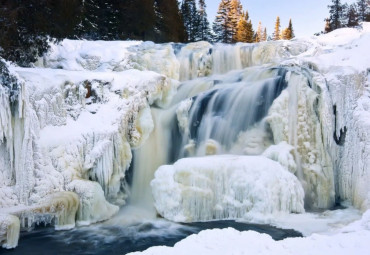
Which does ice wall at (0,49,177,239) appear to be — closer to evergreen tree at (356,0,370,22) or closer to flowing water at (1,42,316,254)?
flowing water at (1,42,316,254)

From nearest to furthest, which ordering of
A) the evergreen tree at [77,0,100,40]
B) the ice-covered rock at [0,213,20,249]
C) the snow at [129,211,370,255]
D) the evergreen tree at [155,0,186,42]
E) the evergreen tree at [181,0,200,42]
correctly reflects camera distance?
the snow at [129,211,370,255] → the ice-covered rock at [0,213,20,249] → the evergreen tree at [77,0,100,40] → the evergreen tree at [155,0,186,42] → the evergreen tree at [181,0,200,42]

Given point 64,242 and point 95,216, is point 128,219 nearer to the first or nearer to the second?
point 95,216

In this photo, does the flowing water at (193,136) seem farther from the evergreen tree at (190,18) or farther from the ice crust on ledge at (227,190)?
the evergreen tree at (190,18)

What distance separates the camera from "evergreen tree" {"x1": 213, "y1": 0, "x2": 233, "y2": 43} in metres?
37.0

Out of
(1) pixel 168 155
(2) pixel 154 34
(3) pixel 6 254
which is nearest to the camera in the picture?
(3) pixel 6 254

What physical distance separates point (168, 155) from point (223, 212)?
285cm

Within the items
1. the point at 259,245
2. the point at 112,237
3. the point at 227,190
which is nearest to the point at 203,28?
the point at 227,190

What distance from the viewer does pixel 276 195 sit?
7.17 m

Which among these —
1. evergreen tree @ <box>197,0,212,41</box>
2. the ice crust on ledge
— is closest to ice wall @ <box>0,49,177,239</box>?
the ice crust on ledge

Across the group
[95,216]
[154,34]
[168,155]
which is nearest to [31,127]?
[95,216]

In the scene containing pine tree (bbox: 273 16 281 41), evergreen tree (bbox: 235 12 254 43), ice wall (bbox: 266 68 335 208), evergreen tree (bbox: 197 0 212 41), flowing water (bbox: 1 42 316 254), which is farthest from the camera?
pine tree (bbox: 273 16 281 41)

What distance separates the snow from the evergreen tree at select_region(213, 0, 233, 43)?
34552 millimetres

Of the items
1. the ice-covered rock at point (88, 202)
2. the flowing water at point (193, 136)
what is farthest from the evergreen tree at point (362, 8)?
the ice-covered rock at point (88, 202)

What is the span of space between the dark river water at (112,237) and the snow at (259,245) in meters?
2.13
